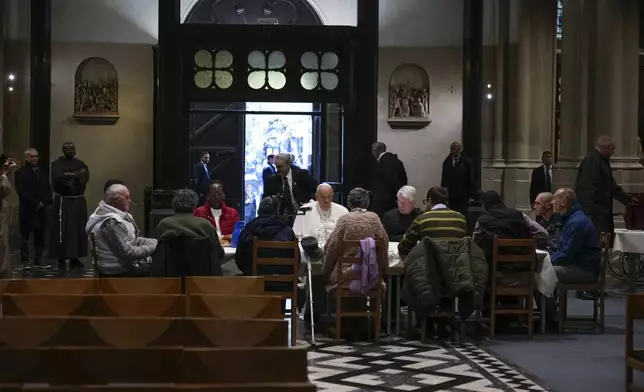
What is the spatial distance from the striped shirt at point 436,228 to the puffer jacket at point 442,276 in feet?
0.43

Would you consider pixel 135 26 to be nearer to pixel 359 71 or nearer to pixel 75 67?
pixel 75 67

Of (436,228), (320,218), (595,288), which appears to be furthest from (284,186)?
(595,288)

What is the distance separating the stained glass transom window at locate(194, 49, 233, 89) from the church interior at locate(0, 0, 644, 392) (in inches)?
0.7

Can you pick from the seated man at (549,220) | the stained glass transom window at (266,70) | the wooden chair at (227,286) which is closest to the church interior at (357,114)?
the stained glass transom window at (266,70)

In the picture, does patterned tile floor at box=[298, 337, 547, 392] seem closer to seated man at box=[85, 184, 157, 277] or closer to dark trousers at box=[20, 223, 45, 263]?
seated man at box=[85, 184, 157, 277]

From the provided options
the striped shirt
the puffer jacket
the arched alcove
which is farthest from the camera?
the arched alcove

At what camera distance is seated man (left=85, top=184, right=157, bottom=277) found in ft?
26.3

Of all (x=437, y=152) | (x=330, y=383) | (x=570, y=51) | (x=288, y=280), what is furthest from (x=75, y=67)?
(x=330, y=383)

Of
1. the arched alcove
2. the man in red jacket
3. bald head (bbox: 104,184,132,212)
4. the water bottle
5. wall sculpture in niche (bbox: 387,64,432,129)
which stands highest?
the arched alcove

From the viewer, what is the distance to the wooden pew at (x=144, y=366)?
414cm

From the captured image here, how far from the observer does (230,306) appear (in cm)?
495

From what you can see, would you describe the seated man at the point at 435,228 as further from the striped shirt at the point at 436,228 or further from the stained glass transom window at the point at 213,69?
the stained glass transom window at the point at 213,69

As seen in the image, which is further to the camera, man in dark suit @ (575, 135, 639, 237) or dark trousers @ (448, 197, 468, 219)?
dark trousers @ (448, 197, 468, 219)

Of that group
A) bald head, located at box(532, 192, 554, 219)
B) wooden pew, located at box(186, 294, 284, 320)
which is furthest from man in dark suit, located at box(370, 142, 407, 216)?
wooden pew, located at box(186, 294, 284, 320)
